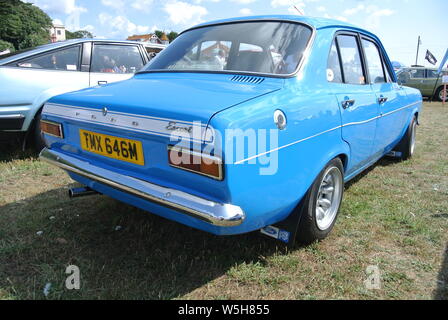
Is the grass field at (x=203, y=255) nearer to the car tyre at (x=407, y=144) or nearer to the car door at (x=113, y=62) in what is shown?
the car tyre at (x=407, y=144)

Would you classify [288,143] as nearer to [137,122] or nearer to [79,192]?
[137,122]

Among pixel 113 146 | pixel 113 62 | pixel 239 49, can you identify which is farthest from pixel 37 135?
pixel 239 49

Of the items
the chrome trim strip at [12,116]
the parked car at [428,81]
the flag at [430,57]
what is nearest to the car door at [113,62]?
the chrome trim strip at [12,116]

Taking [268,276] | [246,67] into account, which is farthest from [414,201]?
[246,67]

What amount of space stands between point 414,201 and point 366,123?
1107 mm

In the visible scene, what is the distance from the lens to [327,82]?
243 centimetres

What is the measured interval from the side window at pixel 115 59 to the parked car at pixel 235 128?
8.05 feet

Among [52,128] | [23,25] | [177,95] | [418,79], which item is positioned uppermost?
[23,25]

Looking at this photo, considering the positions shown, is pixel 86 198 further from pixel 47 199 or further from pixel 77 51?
pixel 77 51

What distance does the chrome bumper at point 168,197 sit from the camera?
5.51ft

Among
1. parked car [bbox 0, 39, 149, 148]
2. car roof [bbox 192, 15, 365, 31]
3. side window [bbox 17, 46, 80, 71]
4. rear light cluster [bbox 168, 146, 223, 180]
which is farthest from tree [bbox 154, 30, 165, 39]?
rear light cluster [bbox 168, 146, 223, 180]

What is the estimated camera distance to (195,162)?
1704mm

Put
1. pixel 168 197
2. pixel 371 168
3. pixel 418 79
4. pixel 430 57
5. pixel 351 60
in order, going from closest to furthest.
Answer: pixel 168 197 < pixel 351 60 < pixel 371 168 < pixel 418 79 < pixel 430 57

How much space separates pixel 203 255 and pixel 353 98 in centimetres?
163
